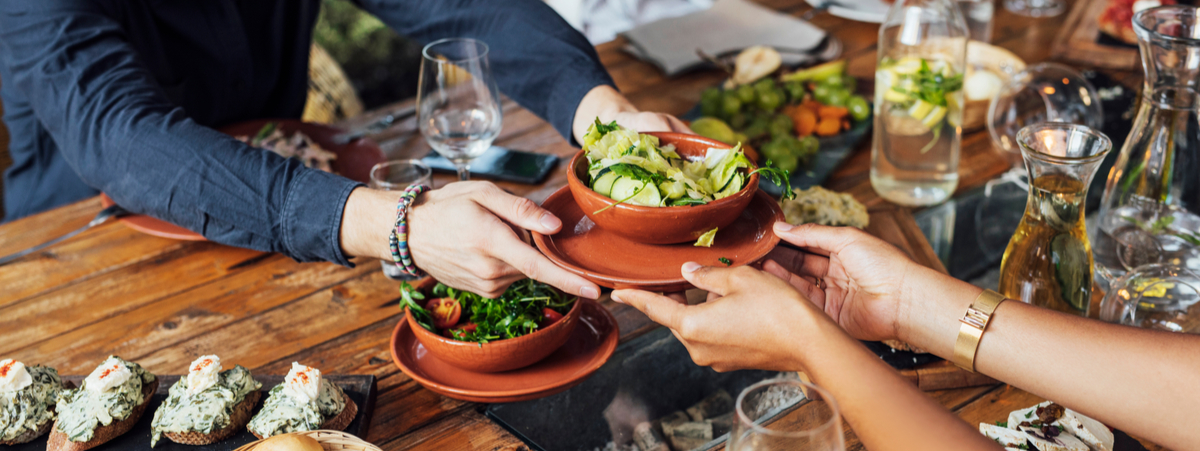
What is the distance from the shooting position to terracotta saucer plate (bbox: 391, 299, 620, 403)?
44.6 inches

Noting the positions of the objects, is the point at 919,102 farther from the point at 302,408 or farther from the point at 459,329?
the point at 302,408

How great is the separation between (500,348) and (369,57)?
14.3 ft

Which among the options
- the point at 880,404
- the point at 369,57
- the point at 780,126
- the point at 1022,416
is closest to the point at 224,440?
the point at 880,404

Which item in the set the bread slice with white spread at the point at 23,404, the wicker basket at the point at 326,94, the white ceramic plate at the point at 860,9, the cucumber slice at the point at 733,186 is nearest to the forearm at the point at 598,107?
the cucumber slice at the point at 733,186

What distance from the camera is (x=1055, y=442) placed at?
3.30 ft

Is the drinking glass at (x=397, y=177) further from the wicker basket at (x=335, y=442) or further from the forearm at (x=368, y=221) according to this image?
the wicker basket at (x=335, y=442)

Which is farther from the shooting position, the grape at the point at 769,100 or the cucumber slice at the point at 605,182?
the grape at the point at 769,100

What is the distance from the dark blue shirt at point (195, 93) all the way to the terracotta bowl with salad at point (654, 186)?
1.48ft

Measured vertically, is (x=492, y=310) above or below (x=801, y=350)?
below

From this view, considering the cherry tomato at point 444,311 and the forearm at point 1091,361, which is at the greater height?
the forearm at point 1091,361

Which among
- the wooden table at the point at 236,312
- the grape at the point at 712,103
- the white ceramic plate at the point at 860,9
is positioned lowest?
the wooden table at the point at 236,312

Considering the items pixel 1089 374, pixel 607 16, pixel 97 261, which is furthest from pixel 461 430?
pixel 607 16

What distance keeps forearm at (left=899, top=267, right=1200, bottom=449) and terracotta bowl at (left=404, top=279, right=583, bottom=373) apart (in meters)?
0.53

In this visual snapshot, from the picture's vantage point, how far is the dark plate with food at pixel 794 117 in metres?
1.82
